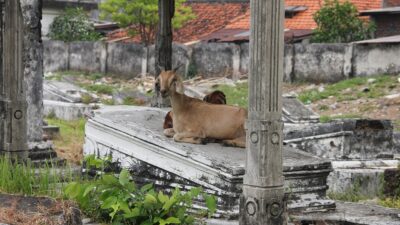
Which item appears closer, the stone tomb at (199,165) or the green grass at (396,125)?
the stone tomb at (199,165)

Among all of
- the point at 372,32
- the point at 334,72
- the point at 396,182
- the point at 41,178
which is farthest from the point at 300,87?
the point at 41,178

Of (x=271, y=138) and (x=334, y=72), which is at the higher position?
(x=271, y=138)

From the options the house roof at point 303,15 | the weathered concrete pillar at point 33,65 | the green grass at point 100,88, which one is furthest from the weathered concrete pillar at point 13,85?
the house roof at point 303,15

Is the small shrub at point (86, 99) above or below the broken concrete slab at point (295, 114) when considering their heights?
below

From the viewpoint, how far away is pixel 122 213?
6547 mm

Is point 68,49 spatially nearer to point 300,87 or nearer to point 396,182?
point 300,87

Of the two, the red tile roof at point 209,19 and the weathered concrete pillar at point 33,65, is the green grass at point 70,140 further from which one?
the red tile roof at point 209,19

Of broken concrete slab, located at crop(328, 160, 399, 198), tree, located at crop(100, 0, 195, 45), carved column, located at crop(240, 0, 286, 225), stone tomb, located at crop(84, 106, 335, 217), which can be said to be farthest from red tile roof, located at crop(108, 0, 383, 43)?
carved column, located at crop(240, 0, 286, 225)

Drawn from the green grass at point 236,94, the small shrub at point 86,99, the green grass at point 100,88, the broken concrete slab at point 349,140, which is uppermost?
the broken concrete slab at point 349,140

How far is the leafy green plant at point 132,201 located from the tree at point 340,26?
20501 millimetres

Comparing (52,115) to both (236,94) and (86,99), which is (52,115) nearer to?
(86,99)

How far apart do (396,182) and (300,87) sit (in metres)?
14.1

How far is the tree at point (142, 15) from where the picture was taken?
1214 inches

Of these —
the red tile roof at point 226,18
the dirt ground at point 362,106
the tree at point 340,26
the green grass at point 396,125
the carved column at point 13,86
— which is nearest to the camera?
the carved column at point 13,86
